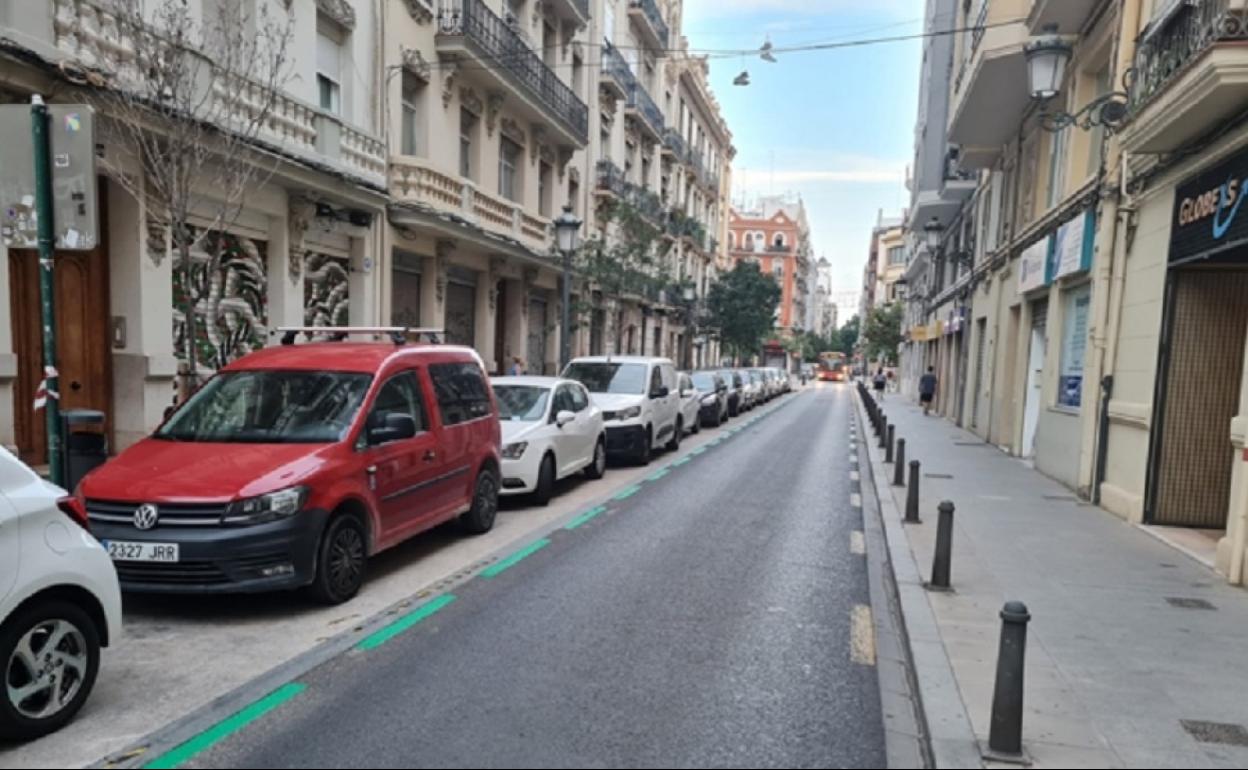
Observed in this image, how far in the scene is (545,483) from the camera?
9781 millimetres

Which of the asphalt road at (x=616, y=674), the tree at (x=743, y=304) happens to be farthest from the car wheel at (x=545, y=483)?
the tree at (x=743, y=304)

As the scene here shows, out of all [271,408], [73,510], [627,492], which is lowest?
Answer: [627,492]

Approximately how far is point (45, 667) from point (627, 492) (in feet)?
25.2

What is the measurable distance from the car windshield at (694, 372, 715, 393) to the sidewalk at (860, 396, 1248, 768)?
12792 millimetres

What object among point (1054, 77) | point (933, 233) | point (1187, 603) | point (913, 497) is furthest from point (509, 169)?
point (1187, 603)

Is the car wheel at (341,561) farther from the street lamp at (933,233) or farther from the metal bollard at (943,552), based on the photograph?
the street lamp at (933,233)

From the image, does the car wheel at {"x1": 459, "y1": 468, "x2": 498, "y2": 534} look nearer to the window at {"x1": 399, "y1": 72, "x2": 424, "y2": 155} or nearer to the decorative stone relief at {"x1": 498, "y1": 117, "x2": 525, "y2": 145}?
the window at {"x1": 399, "y1": 72, "x2": 424, "y2": 155}

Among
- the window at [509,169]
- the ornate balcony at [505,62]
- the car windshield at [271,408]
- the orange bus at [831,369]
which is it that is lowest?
the orange bus at [831,369]

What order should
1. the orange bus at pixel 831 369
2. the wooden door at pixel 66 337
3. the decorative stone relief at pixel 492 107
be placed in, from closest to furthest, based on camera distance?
the wooden door at pixel 66 337 < the decorative stone relief at pixel 492 107 < the orange bus at pixel 831 369

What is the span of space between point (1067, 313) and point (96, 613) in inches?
525

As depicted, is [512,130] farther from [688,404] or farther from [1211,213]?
[1211,213]

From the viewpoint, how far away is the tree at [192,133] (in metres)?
7.77

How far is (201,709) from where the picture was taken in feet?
13.1

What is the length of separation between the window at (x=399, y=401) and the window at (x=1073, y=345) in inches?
364
